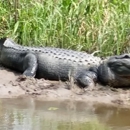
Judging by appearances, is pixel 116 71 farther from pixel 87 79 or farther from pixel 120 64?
pixel 87 79

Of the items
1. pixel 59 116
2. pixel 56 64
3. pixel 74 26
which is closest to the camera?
pixel 59 116

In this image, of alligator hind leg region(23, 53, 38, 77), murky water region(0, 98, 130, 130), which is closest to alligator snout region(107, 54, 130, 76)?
murky water region(0, 98, 130, 130)

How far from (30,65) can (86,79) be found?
94 centimetres

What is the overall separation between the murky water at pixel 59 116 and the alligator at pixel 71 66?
3.37 ft

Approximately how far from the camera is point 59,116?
5820mm

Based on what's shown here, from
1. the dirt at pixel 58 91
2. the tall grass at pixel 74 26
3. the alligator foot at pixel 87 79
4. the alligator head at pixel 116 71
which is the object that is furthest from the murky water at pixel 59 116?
the tall grass at pixel 74 26

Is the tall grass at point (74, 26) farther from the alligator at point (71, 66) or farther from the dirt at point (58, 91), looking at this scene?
the dirt at point (58, 91)

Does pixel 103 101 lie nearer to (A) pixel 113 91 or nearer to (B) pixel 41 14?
(A) pixel 113 91

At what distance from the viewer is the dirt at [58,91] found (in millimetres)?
6867

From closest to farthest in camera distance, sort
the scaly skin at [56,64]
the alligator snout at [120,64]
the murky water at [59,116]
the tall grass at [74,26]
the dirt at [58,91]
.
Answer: the murky water at [59,116], the dirt at [58,91], the alligator snout at [120,64], the scaly skin at [56,64], the tall grass at [74,26]

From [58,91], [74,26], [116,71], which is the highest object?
[74,26]

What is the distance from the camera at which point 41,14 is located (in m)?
8.86

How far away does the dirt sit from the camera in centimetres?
687

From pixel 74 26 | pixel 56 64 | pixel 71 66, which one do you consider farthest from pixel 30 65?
pixel 74 26
